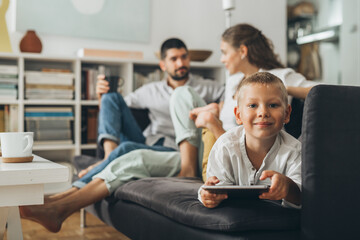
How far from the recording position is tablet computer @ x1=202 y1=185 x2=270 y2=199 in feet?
4.20

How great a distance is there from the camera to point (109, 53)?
140 inches

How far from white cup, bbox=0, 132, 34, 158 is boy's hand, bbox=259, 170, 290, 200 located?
785mm

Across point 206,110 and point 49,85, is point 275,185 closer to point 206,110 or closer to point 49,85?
point 206,110

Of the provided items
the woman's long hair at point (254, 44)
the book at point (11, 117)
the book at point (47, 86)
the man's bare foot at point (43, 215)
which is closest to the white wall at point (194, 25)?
the book at point (47, 86)

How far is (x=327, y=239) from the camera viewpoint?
1.31 metres

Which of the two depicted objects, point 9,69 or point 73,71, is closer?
point 9,69

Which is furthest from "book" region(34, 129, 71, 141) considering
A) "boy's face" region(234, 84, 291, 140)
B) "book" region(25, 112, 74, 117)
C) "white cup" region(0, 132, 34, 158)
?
"boy's face" region(234, 84, 291, 140)

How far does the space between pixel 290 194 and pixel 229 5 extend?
2042 mm

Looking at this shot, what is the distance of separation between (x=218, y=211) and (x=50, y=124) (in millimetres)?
2301

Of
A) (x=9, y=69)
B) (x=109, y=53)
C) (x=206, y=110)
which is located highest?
(x=109, y=53)

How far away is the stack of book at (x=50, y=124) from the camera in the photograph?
3352mm

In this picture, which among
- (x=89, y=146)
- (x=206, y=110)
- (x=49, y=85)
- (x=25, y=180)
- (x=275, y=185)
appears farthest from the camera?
(x=89, y=146)

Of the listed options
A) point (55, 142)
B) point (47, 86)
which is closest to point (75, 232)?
point (55, 142)

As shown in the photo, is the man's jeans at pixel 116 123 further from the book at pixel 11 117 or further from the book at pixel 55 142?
the book at pixel 11 117
